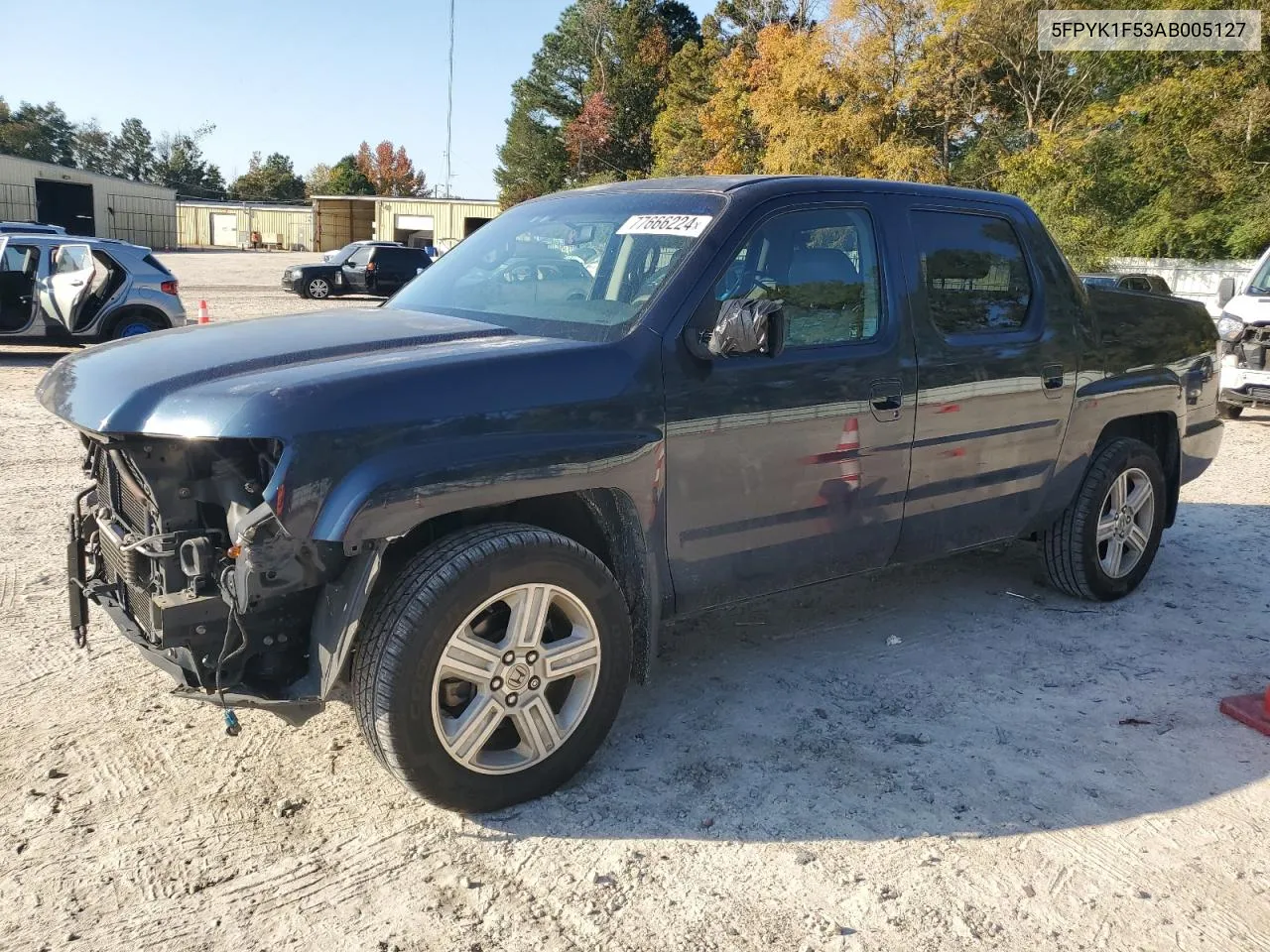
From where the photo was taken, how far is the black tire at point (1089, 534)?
195 inches

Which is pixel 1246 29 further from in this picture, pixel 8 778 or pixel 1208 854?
pixel 8 778

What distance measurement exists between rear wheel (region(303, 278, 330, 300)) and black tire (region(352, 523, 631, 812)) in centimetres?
2381

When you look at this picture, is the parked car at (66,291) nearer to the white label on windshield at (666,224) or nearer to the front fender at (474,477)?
the white label on windshield at (666,224)

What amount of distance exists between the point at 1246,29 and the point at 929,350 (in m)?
23.2

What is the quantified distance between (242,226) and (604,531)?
7018 cm

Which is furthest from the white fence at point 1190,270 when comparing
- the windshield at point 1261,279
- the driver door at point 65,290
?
the driver door at point 65,290

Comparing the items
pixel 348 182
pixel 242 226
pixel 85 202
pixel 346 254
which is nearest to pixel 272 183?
pixel 348 182

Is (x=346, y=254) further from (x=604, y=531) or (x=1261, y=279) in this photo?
(x=604, y=531)

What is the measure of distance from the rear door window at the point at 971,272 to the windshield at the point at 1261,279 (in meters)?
7.85

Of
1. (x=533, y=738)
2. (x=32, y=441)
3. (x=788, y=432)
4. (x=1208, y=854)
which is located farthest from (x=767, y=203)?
(x=32, y=441)

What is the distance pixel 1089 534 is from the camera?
4.98 meters

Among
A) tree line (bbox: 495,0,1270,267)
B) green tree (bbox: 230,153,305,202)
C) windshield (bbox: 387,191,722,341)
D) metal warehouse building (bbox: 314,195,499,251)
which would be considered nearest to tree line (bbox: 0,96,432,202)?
green tree (bbox: 230,153,305,202)

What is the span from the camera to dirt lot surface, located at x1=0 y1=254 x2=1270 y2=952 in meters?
2.68

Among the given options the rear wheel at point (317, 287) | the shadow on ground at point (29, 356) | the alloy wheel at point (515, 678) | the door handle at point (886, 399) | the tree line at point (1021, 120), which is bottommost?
the shadow on ground at point (29, 356)
